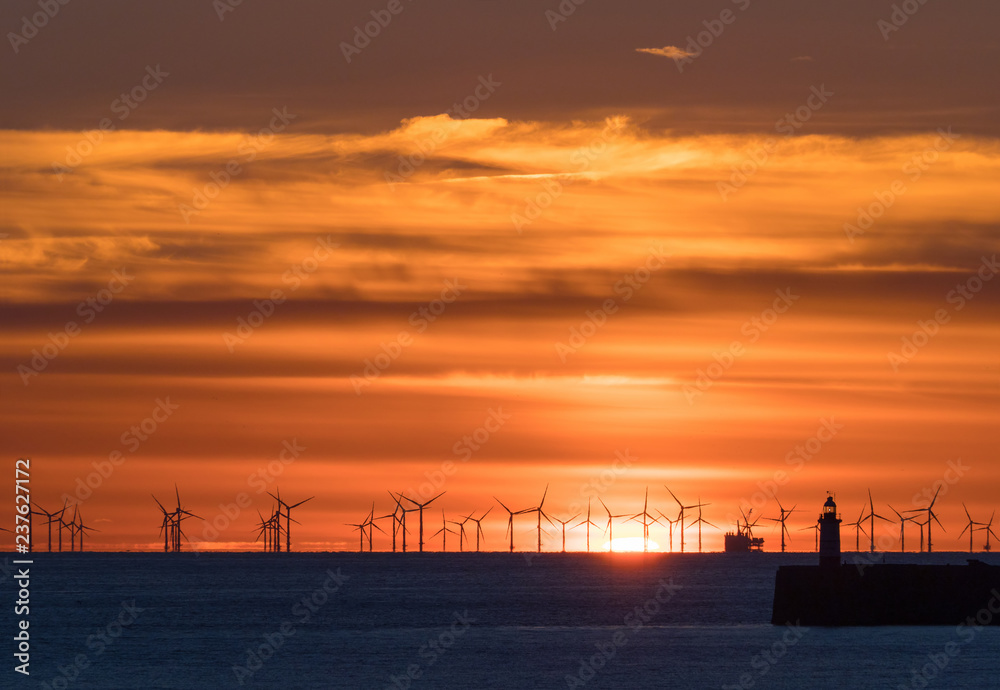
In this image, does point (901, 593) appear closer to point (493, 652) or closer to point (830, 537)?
point (830, 537)

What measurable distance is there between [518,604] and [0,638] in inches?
3037

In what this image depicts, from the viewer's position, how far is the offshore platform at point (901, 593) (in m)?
122

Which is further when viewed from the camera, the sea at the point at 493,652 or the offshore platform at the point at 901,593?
the offshore platform at the point at 901,593

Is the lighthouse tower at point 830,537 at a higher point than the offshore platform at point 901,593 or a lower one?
higher

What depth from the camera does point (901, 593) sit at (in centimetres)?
12175

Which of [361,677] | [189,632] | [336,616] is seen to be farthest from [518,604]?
[361,677]

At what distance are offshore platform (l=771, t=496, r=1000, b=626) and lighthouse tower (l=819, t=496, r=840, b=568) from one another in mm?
104

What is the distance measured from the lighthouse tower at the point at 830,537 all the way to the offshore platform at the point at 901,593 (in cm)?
10

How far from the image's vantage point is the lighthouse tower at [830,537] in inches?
4702

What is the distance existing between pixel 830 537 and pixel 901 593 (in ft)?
29.7

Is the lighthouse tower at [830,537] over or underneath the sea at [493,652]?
over

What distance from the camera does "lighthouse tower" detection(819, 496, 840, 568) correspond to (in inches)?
4702

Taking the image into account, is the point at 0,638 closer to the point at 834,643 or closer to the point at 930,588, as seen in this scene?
the point at 834,643

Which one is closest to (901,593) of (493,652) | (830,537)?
(830,537)
